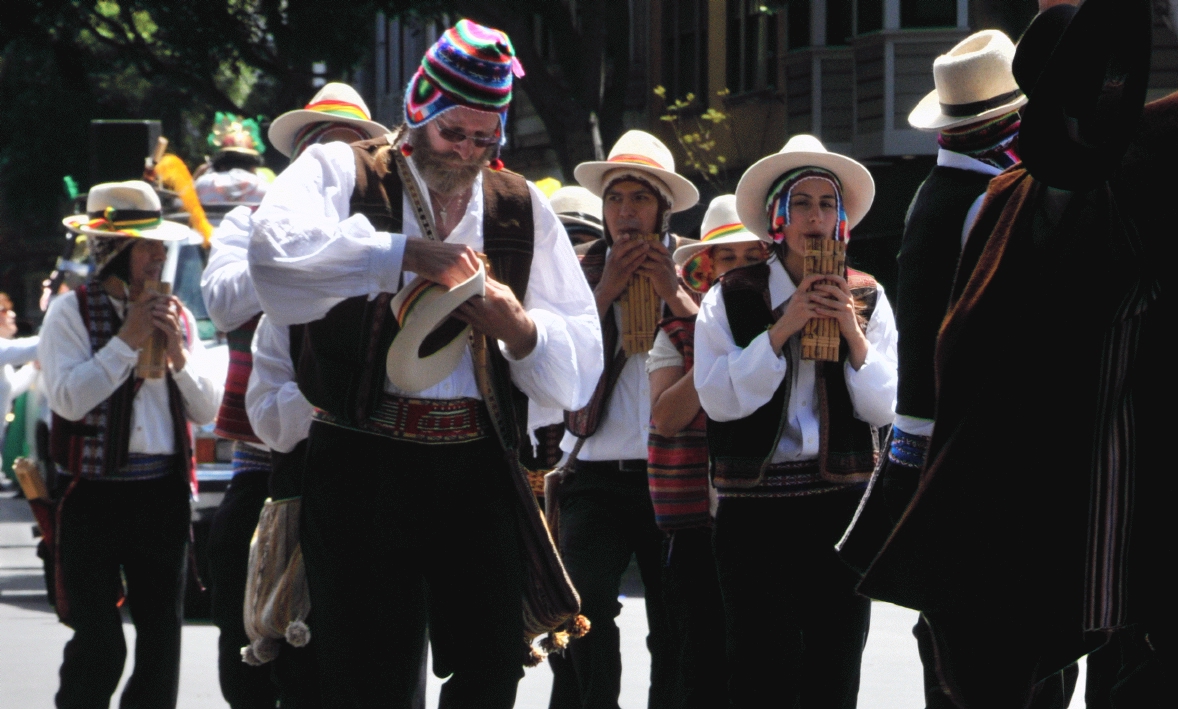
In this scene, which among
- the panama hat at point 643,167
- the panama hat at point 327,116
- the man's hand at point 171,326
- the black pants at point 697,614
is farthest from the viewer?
the panama hat at point 643,167

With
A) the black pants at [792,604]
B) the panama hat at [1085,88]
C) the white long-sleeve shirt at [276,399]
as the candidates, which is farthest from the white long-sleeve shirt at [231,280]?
the panama hat at [1085,88]

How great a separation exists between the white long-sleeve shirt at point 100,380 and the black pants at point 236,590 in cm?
46

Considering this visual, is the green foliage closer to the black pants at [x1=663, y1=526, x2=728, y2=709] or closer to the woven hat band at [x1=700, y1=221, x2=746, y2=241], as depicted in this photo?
the woven hat band at [x1=700, y1=221, x2=746, y2=241]

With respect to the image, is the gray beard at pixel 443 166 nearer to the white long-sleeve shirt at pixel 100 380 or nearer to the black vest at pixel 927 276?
the black vest at pixel 927 276

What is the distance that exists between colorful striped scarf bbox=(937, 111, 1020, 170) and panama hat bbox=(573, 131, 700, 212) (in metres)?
2.46

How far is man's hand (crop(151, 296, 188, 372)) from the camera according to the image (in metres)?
7.12

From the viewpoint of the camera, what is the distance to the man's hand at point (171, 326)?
7.12 meters

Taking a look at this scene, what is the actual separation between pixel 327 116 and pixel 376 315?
2508 millimetres

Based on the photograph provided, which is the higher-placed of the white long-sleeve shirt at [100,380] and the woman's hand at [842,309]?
the woman's hand at [842,309]

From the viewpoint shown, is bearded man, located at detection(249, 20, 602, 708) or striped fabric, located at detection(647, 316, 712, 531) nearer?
bearded man, located at detection(249, 20, 602, 708)

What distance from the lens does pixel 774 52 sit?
76.6 ft

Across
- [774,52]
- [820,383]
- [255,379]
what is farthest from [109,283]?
[774,52]

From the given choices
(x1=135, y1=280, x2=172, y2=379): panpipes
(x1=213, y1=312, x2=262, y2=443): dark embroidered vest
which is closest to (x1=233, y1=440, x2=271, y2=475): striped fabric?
(x1=213, y1=312, x2=262, y2=443): dark embroidered vest

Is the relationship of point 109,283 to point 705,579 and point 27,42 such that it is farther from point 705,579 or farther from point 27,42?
point 27,42
